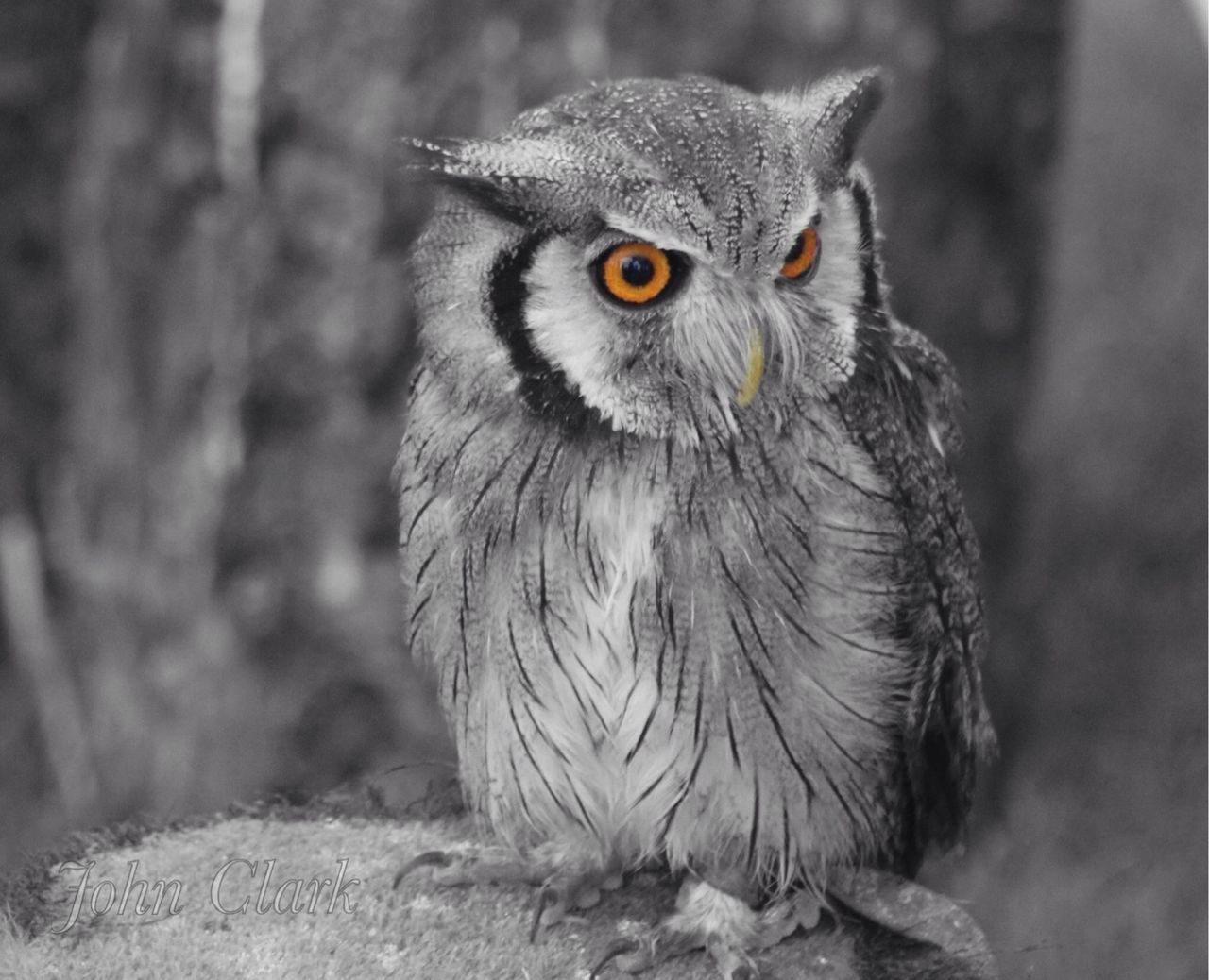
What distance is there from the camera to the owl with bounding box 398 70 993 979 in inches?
56.6

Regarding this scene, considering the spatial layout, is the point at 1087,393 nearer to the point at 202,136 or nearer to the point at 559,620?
the point at 202,136

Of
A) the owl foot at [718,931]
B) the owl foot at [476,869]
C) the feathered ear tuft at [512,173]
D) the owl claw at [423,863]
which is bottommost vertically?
the owl foot at [718,931]

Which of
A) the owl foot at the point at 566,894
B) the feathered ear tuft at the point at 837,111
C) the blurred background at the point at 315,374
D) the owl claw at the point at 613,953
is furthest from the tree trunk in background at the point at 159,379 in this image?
the feathered ear tuft at the point at 837,111

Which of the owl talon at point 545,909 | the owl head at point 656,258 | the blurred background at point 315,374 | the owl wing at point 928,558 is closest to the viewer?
the owl head at point 656,258

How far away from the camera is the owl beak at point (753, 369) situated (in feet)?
4.69

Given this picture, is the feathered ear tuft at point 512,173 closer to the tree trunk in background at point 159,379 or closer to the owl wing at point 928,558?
the owl wing at point 928,558

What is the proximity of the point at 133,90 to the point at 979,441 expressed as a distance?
6.41 feet

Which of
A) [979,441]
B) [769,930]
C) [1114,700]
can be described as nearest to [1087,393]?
[1114,700]

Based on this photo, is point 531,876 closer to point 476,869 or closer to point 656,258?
point 476,869

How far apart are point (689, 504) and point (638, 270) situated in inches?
10.8

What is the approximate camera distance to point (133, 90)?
2939mm

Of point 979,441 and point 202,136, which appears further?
point 979,441

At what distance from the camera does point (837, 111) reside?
1.56m

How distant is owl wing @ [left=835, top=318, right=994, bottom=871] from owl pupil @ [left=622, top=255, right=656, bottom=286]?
0.29m
